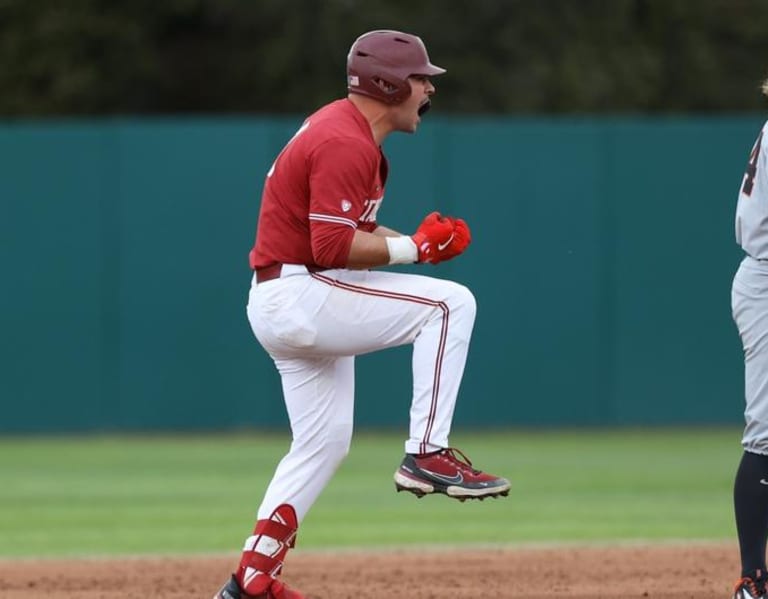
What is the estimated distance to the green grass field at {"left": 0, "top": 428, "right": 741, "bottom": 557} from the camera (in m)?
10.8

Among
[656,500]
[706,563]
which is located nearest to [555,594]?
[706,563]

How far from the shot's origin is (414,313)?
22.8ft

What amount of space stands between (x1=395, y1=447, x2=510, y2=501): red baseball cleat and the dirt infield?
1.54m

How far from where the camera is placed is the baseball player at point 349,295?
22.4ft

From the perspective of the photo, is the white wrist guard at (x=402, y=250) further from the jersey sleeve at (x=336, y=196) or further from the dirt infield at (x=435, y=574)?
the dirt infield at (x=435, y=574)

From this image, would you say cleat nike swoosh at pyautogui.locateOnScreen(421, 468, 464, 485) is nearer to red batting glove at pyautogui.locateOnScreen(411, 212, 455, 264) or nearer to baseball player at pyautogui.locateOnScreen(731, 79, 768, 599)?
red batting glove at pyautogui.locateOnScreen(411, 212, 455, 264)

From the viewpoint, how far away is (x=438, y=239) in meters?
6.90

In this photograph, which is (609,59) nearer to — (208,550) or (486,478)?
(208,550)

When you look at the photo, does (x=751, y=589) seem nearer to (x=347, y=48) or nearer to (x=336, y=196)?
(x=336, y=196)

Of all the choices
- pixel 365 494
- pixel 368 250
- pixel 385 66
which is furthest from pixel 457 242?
pixel 365 494

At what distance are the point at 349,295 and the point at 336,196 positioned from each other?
438 mm

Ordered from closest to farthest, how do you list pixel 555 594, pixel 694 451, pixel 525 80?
1. pixel 555 594
2. pixel 694 451
3. pixel 525 80

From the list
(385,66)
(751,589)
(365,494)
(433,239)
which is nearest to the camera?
(433,239)

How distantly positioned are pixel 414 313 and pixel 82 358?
11.1 meters
